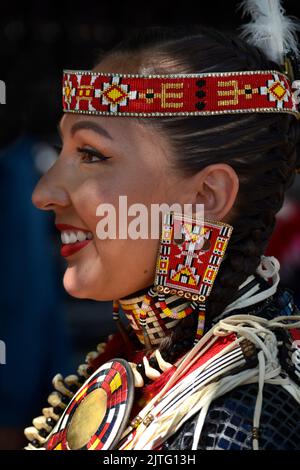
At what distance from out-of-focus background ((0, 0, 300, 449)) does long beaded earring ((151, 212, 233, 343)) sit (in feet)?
2.87

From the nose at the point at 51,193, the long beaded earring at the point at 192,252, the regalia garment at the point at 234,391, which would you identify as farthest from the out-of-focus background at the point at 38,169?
the regalia garment at the point at 234,391

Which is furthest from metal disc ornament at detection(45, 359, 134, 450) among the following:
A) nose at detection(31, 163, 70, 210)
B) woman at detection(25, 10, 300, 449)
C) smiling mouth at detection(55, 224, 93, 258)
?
nose at detection(31, 163, 70, 210)

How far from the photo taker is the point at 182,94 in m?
2.31

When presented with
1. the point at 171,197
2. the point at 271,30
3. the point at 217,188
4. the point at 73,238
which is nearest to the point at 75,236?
the point at 73,238

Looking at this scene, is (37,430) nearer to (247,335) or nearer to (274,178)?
(247,335)

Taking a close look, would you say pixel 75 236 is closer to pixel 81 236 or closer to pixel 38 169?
pixel 81 236

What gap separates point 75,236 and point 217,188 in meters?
0.42

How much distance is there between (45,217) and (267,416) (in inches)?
96.9

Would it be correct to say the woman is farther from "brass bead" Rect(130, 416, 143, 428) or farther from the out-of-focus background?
the out-of-focus background

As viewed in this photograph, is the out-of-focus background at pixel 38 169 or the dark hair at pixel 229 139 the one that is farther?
the out-of-focus background at pixel 38 169

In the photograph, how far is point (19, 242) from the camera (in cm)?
412

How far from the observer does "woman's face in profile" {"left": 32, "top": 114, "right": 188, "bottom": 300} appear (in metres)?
2.31

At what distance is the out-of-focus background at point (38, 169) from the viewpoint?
390 cm

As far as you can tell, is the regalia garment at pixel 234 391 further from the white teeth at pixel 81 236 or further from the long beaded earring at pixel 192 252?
the white teeth at pixel 81 236
